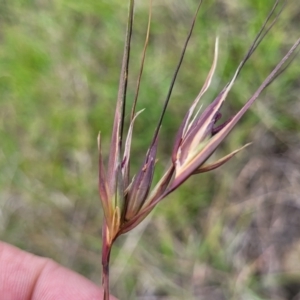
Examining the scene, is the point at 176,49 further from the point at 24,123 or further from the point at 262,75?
the point at 24,123

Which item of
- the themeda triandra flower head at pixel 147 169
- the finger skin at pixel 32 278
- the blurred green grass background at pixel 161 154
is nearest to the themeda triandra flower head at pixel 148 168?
the themeda triandra flower head at pixel 147 169

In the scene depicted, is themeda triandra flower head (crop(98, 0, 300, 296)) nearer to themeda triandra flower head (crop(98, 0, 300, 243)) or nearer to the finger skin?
themeda triandra flower head (crop(98, 0, 300, 243))

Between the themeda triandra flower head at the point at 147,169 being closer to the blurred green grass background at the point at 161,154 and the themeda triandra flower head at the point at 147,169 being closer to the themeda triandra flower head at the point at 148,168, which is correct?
the themeda triandra flower head at the point at 148,168

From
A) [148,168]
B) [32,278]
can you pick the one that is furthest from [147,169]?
[32,278]

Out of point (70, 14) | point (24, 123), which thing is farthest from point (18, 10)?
point (24, 123)

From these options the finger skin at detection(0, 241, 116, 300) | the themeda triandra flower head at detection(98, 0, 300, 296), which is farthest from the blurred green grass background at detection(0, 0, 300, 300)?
the themeda triandra flower head at detection(98, 0, 300, 296)
